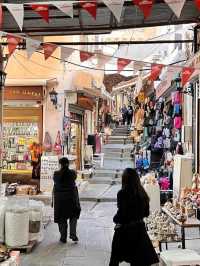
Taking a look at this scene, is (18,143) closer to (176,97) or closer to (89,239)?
(176,97)

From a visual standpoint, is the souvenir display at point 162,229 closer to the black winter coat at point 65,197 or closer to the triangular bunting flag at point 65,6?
the black winter coat at point 65,197

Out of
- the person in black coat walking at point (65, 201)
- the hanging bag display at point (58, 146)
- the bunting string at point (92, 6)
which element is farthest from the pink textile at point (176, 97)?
the bunting string at point (92, 6)

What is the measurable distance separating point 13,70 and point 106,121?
29.2m

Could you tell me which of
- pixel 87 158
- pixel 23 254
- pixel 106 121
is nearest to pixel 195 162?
pixel 23 254

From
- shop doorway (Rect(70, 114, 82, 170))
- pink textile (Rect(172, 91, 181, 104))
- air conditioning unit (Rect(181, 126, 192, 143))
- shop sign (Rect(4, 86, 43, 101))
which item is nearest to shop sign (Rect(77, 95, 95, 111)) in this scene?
shop doorway (Rect(70, 114, 82, 170))

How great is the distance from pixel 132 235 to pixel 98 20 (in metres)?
Result: 5.54

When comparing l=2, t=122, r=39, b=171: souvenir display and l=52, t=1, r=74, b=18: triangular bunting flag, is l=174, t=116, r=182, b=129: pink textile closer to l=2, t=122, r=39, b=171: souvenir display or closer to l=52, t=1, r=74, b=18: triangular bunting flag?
l=2, t=122, r=39, b=171: souvenir display

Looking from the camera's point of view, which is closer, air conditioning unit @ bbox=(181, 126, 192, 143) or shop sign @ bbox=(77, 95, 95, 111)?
air conditioning unit @ bbox=(181, 126, 192, 143)

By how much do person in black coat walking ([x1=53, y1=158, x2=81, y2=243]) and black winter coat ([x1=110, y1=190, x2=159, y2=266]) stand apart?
3379 millimetres

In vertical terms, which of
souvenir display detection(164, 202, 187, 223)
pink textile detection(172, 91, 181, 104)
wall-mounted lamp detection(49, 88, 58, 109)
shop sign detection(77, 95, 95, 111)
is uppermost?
shop sign detection(77, 95, 95, 111)

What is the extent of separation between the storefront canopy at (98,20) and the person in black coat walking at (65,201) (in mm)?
2991

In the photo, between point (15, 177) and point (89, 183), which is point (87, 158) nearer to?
point (89, 183)

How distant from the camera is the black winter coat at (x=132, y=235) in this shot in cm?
698

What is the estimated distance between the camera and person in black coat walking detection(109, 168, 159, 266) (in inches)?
275
